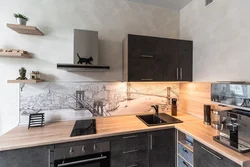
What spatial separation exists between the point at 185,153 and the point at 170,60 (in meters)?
1.25

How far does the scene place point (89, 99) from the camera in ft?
6.31

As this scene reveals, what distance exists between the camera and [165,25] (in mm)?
2275

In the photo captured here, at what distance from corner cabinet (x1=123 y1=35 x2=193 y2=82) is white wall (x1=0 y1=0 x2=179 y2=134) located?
346 mm

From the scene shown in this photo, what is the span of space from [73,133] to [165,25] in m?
2.22

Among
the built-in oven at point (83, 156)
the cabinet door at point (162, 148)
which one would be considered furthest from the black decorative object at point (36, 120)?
→ the cabinet door at point (162, 148)

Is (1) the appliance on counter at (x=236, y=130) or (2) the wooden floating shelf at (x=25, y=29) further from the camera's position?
(2) the wooden floating shelf at (x=25, y=29)

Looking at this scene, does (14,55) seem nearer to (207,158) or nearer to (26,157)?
(26,157)

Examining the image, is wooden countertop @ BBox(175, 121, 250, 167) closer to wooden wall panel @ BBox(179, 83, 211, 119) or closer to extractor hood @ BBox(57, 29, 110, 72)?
wooden wall panel @ BBox(179, 83, 211, 119)

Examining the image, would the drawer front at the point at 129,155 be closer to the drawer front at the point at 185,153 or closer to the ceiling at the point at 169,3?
the drawer front at the point at 185,153

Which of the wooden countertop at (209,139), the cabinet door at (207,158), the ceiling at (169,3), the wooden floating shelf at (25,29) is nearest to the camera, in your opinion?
the wooden countertop at (209,139)

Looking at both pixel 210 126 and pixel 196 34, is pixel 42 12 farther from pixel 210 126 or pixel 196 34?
pixel 210 126

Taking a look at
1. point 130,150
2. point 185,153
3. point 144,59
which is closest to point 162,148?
point 185,153

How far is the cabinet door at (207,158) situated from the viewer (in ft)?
3.44

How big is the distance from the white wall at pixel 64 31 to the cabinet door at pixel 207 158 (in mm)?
1366
